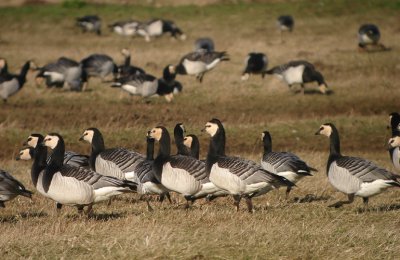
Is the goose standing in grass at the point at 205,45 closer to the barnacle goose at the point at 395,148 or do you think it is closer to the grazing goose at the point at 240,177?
the barnacle goose at the point at 395,148

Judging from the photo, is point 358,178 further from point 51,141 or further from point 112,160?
point 51,141

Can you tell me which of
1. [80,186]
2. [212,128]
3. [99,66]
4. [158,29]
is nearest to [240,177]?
[212,128]

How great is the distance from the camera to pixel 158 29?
4209cm

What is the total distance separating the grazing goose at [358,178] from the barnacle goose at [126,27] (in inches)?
1187

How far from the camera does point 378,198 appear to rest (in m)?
15.1

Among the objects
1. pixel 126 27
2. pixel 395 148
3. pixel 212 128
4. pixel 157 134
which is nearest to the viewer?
pixel 212 128

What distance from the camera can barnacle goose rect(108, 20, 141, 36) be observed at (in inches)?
1683

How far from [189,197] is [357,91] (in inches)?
575

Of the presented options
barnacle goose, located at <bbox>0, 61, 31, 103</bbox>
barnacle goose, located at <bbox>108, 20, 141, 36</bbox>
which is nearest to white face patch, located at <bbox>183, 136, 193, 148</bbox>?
barnacle goose, located at <bbox>0, 61, 31, 103</bbox>

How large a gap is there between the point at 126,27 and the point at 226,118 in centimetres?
2109

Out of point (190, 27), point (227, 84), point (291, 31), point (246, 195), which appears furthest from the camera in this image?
point (190, 27)

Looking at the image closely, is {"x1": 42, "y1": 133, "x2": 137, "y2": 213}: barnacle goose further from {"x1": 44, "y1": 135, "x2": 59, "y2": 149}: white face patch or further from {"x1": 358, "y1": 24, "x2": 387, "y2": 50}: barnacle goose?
{"x1": 358, "y1": 24, "x2": 387, "y2": 50}: barnacle goose

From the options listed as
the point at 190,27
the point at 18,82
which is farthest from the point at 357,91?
the point at 190,27

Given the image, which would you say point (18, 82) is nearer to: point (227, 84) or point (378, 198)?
point (227, 84)
